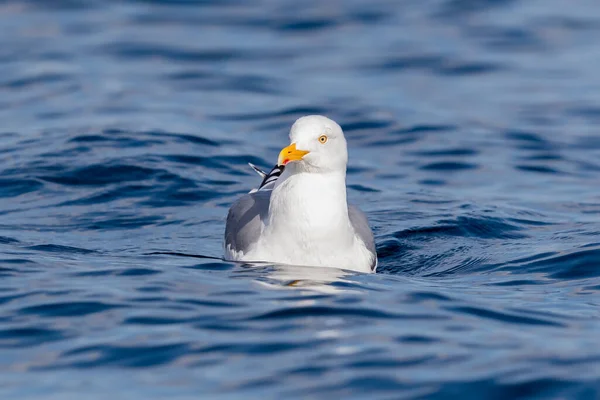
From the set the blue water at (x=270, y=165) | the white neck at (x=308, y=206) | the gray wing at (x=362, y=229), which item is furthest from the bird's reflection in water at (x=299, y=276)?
the gray wing at (x=362, y=229)

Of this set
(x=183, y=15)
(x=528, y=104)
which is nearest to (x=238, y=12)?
(x=183, y=15)

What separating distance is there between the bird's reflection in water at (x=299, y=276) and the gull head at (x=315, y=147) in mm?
684

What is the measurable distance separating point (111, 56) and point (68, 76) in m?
1.32

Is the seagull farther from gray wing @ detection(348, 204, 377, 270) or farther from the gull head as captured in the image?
gray wing @ detection(348, 204, 377, 270)

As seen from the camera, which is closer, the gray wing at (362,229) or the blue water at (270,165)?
the blue water at (270,165)

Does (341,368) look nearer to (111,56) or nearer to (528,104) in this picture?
(528,104)

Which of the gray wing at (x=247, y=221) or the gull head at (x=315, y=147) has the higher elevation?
the gull head at (x=315, y=147)

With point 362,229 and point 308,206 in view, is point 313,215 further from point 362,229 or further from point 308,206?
point 362,229

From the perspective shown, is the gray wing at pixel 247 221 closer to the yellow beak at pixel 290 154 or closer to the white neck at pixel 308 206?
the white neck at pixel 308 206

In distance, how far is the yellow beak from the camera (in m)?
7.43

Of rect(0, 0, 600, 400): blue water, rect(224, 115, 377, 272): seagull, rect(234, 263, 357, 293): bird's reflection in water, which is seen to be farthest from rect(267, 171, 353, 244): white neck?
rect(0, 0, 600, 400): blue water

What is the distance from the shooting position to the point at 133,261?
8.31 metres

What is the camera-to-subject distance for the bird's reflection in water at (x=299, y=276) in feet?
23.9

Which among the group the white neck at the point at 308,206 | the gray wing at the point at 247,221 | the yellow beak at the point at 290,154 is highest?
the yellow beak at the point at 290,154
